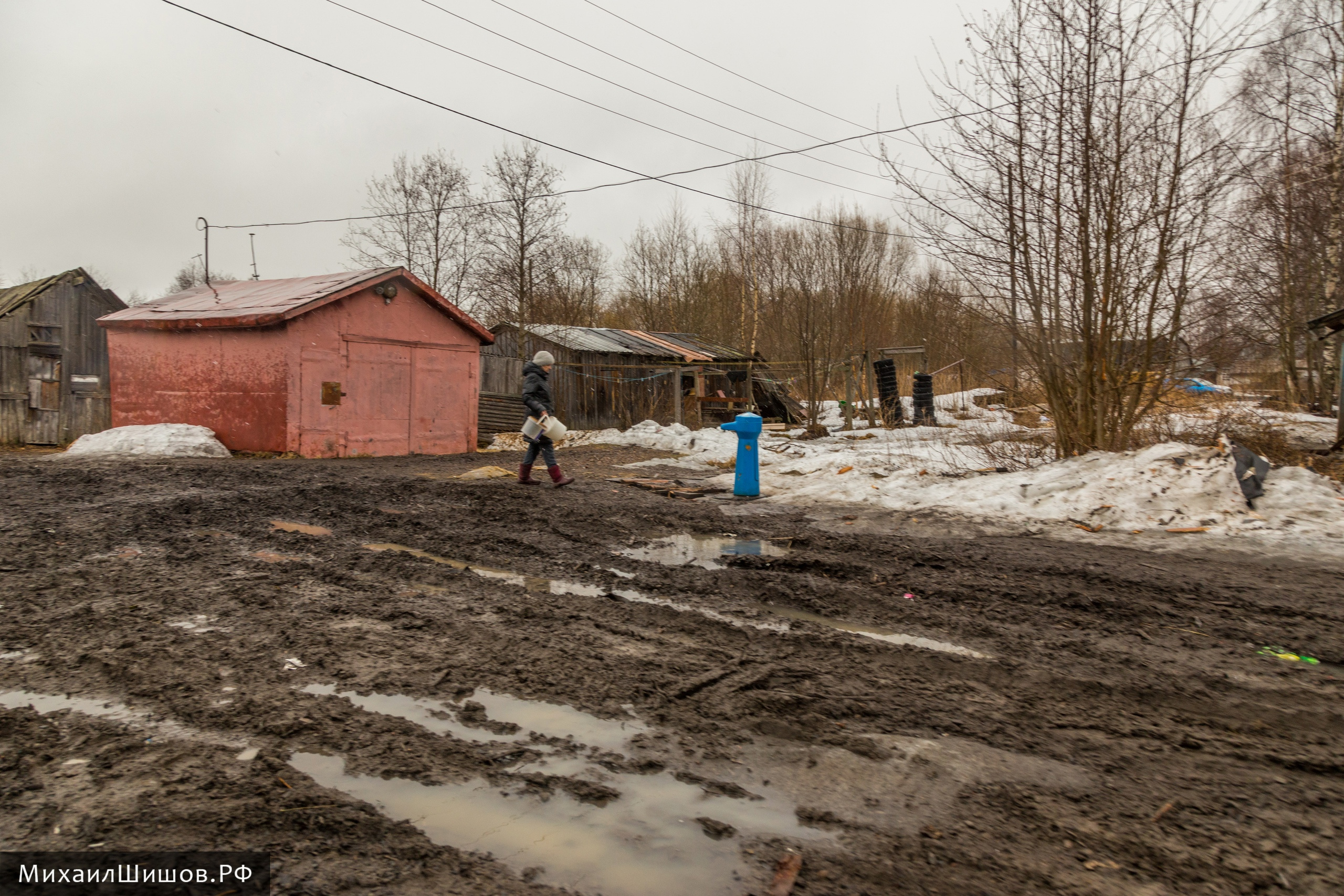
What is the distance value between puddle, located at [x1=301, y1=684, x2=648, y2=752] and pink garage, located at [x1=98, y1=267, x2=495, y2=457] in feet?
45.7

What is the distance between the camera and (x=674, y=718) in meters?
3.30

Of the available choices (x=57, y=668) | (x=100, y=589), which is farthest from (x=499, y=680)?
(x=100, y=589)

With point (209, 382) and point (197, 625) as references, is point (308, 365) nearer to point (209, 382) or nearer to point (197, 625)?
point (209, 382)

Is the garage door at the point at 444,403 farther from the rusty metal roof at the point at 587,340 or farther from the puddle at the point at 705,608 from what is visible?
the puddle at the point at 705,608

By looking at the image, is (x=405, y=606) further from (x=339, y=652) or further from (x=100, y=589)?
(x=100, y=589)

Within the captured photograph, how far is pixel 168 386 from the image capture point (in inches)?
680

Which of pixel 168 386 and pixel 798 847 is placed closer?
pixel 798 847

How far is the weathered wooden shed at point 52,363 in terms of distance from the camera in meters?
22.5

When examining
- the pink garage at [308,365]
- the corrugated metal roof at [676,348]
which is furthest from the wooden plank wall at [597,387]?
the pink garage at [308,365]

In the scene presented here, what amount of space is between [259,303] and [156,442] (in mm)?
3700

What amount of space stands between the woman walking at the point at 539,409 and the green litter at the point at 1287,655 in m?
8.33

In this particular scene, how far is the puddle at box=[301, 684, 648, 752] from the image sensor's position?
312 centimetres

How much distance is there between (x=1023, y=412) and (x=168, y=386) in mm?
18309

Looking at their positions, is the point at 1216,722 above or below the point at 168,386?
below
